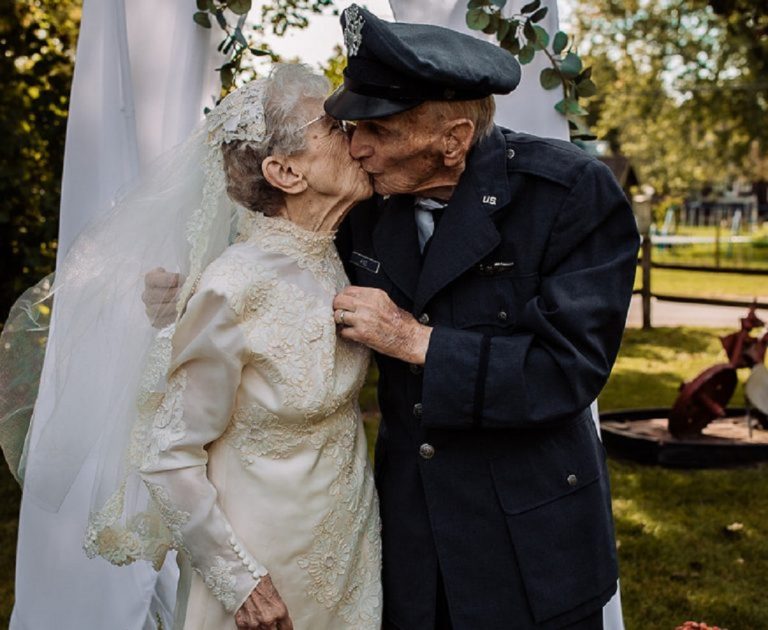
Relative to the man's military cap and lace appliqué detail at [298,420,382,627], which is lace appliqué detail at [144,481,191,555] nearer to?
lace appliqué detail at [298,420,382,627]

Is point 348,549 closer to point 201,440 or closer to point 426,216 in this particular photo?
point 201,440

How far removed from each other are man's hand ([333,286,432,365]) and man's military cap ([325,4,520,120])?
395 mm

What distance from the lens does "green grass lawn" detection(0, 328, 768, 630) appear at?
15.8 feet

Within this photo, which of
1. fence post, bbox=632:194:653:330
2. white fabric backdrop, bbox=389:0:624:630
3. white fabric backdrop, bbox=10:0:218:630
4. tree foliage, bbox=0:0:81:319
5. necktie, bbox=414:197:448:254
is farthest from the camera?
fence post, bbox=632:194:653:330

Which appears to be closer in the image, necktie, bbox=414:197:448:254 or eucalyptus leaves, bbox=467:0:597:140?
necktie, bbox=414:197:448:254

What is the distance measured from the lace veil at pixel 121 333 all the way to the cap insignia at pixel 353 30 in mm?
Answer: 252

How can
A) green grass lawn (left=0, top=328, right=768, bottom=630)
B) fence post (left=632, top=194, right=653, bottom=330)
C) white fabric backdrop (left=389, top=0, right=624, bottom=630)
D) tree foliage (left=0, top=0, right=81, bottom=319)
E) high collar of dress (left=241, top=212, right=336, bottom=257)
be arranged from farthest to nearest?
fence post (left=632, top=194, right=653, bottom=330)
tree foliage (left=0, top=0, right=81, bottom=319)
green grass lawn (left=0, top=328, right=768, bottom=630)
white fabric backdrop (left=389, top=0, right=624, bottom=630)
high collar of dress (left=241, top=212, right=336, bottom=257)

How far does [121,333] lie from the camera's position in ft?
8.58

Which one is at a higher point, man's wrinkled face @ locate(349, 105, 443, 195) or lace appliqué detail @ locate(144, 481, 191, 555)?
man's wrinkled face @ locate(349, 105, 443, 195)

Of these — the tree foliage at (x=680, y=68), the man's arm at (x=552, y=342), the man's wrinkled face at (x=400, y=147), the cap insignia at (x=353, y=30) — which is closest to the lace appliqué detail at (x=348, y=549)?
the man's arm at (x=552, y=342)

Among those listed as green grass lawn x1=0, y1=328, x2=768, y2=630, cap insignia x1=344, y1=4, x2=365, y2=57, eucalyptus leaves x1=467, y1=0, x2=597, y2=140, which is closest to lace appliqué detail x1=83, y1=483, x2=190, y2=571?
cap insignia x1=344, y1=4, x2=365, y2=57

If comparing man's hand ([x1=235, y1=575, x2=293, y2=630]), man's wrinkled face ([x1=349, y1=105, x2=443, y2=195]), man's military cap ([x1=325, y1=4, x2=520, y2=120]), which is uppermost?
man's military cap ([x1=325, y1=4, x2=520, y2=120])

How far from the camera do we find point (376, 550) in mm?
2600

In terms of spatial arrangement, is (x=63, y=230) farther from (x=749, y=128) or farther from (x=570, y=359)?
(x=749, y=128)
